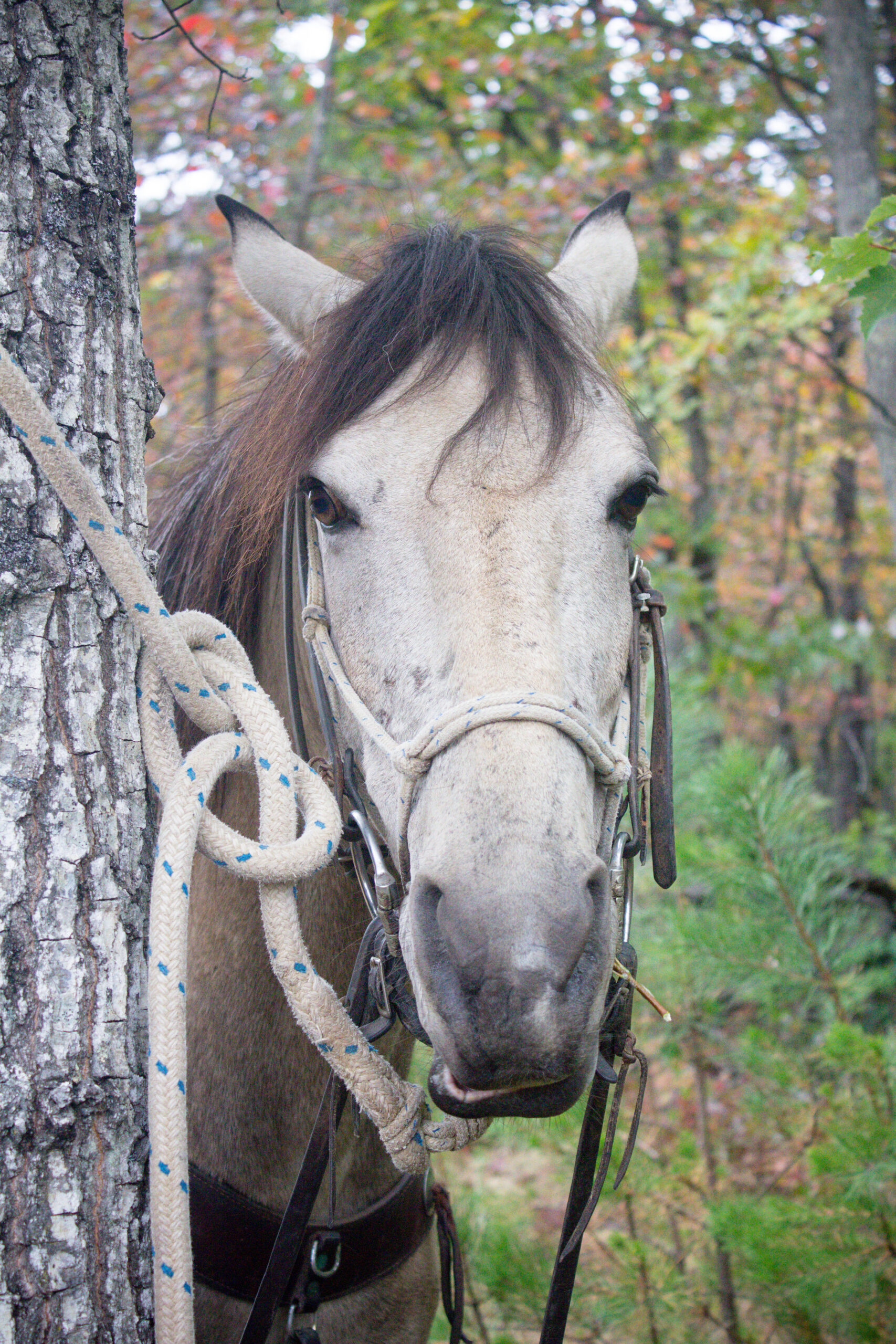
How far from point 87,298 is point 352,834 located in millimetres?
973

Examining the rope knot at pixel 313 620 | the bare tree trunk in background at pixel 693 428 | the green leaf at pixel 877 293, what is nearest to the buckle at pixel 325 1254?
the rope knot at pixel 313 620

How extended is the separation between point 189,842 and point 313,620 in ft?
1.88

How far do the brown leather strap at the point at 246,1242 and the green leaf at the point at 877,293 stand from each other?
6.86 feet

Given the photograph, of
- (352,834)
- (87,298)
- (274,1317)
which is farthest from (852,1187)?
(87,298)

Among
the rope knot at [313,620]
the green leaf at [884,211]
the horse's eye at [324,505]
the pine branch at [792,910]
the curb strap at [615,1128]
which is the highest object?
the green leaf at [884,211]

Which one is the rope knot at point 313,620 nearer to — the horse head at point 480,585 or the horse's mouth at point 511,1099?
the horse head at point 480,585

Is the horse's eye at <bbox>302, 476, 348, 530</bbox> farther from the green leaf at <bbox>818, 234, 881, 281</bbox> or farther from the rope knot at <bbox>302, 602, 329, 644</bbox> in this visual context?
the green leaf at <bbox>818, 234, 881, 281</bbox>

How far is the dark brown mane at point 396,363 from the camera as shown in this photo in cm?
171

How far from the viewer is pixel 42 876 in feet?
3.91

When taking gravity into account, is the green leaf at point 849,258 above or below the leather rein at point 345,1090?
above

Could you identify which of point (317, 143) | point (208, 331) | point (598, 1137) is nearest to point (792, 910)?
point (598, 1137)

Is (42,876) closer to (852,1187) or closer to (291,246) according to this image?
(291,246)

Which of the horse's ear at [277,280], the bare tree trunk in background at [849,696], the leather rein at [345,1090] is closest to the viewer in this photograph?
the leather rein at [345,1090]

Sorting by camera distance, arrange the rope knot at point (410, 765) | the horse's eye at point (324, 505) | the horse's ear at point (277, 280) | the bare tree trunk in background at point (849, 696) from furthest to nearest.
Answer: the bare tree trunk in background at point (849, 696) < the horse's ear at point (277, 280) < the horse's eye at point (324, 505) < the rope knot at point (410, 765)
